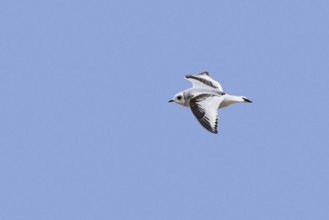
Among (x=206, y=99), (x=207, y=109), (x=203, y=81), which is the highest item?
(x=203, y=81)

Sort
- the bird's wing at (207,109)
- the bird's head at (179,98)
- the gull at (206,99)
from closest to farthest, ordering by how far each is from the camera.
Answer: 1. the bird's wing at (207,109)
2. the gull at (206,99)
3. the bird's head at (179,98)

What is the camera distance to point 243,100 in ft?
55.2

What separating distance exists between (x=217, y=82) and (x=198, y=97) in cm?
199

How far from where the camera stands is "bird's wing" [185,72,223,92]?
18.0 m

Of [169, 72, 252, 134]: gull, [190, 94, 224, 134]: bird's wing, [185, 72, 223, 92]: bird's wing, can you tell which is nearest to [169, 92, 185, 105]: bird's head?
[169, 72, 252, 134]: gull

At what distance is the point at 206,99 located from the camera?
16.3m

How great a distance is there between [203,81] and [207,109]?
262 cm

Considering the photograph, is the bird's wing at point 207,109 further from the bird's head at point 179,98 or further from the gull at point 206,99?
the bird's head at point 179,98

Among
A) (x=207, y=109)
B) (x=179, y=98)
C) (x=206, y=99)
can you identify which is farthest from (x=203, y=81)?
(x=207, y=109)

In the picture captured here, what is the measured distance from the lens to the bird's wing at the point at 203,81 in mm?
17953

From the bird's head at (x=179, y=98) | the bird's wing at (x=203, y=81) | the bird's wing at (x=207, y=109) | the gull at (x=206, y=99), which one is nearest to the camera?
the bird's wing at (x=207, y=109)

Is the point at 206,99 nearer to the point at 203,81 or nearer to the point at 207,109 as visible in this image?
the point at 207,109

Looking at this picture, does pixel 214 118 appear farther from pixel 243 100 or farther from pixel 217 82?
pixel 217 82

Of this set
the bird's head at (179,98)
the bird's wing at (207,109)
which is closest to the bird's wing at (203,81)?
the bird's head at (179,98)
